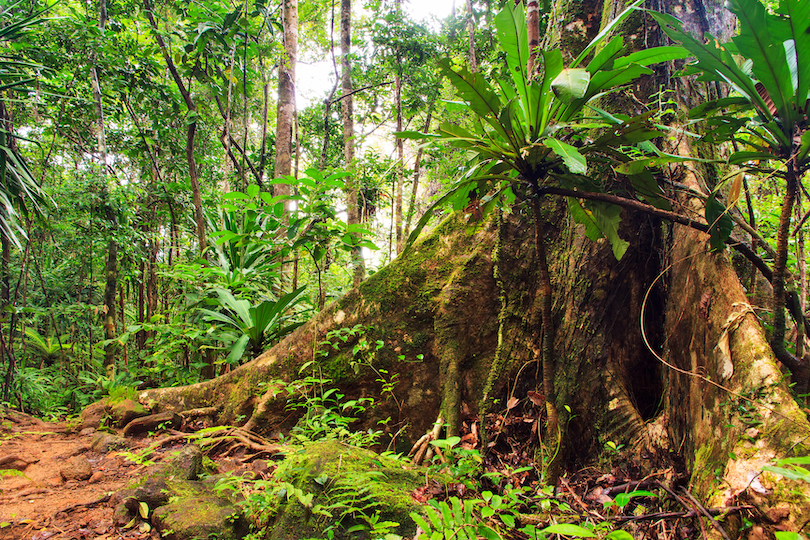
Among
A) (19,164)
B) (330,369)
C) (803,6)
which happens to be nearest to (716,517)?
(803,6)

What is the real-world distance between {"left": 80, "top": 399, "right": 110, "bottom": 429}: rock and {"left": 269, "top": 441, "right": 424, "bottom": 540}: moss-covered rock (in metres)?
2.55

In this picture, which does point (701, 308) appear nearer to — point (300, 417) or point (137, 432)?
point (300, 417)

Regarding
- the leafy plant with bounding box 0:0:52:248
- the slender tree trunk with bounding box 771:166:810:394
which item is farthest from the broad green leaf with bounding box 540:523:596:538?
the leafy plant with bounding box 0:0:52:248

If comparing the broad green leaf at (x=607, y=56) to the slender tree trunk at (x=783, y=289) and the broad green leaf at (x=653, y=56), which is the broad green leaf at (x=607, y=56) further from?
the slender tree trunk at (x=783, y=289)

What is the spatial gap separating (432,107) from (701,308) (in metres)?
6.59

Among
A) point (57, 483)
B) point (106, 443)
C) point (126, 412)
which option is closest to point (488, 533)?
point (57, 483)

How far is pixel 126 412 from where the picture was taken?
318 cm

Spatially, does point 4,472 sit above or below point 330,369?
below

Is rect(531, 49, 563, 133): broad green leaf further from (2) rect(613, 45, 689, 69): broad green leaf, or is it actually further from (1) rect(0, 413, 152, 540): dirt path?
(1) rect(0, 413, 152, 540): dirt path

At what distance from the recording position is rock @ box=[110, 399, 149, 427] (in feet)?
10.4

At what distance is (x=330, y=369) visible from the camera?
2.96 metres

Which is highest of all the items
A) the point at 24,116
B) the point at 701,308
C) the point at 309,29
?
the point at 309,29

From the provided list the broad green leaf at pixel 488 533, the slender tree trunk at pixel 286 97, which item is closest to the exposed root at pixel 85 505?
the broad green leaf at pixel 488 533

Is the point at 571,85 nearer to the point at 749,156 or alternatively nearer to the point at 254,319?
the point at 749,156
